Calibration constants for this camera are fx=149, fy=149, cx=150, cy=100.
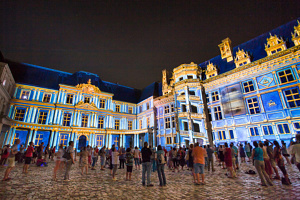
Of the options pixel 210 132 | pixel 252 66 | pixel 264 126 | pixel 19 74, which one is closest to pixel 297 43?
pixel 252 66

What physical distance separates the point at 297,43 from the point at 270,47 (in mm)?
2785

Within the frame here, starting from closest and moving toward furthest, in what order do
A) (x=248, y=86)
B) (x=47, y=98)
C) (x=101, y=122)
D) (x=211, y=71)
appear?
(x=248, y=86) → (x=211, y=71) → (x=47, y=98) → (x=101, y=122)

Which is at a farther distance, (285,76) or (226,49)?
(226,49)

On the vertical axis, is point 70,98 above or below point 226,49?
below

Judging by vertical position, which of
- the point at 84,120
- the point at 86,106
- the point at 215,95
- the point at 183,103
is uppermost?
the point at 86,106

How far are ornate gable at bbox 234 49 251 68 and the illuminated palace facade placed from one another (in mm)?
148

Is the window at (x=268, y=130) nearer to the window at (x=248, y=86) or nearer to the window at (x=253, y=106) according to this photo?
the window at (x=253, y=106)

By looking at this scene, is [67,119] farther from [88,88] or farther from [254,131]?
[254,131]

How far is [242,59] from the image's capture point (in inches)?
945

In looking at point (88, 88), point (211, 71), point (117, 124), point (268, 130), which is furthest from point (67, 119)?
point (268, 130)

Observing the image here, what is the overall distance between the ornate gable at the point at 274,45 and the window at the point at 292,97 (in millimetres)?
6115

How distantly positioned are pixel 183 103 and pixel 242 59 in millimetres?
11990

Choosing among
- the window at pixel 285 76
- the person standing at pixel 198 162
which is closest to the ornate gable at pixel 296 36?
the window at pixel 285 76

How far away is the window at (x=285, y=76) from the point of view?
1904cm
